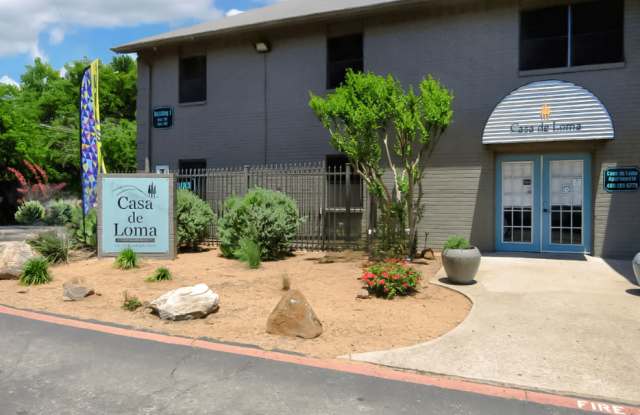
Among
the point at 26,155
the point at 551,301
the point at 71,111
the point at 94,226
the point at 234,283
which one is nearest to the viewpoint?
the point at 551,301

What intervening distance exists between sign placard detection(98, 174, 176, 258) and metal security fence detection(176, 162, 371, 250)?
2.19 m

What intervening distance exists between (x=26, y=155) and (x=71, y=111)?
1197cm

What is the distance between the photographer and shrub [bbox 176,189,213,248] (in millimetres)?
12156

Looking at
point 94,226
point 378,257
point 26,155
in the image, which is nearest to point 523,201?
point 378,257

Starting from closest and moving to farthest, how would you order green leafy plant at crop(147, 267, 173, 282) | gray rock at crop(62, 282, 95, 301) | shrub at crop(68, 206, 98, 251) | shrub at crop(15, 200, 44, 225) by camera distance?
gray rock at crop(62, 282, 95, 301) < green leafy plant at crop(147, 267, 173, 282) < shrub at crop(68, 206, 98, 251) < shrub at crop(15, 200, 44, 225)

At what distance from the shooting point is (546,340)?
5.65 m

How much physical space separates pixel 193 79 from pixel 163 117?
5.05 feet

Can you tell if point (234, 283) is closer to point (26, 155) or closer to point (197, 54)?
point (197, 54)

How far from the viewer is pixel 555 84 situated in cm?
1055

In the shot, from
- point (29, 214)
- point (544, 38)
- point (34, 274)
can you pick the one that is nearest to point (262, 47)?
point (544, 38)

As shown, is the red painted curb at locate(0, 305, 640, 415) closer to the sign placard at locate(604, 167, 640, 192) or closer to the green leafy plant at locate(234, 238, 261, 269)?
the green leafy plant at locate(234, 238, 261, 269)

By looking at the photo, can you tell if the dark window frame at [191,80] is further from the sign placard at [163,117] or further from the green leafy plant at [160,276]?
the green leafy plant at [160,276]

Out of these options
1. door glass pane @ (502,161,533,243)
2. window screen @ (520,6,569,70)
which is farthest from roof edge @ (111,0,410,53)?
door glass pane @ (502,161,533,243)

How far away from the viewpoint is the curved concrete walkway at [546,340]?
15.2 feet
